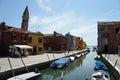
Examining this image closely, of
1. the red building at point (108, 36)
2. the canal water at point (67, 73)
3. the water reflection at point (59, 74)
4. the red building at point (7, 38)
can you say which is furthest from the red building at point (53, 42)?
the water reflection at point (59, 74)

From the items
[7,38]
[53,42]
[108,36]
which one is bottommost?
[53,42]

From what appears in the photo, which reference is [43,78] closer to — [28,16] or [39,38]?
[39,38]

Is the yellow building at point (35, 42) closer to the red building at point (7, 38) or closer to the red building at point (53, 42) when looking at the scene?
the red building at point (7, 38)

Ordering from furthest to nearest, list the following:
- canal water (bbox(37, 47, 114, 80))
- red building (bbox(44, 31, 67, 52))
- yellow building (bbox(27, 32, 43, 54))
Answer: red building (bbox(44, 31, 67, 52))
yellow building (bbox(27, 32, 43, 54))
canal water (bbox(37, 47, 114, 80))

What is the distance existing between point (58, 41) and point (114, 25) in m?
23.5

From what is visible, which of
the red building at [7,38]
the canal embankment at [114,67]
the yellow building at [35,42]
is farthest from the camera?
the yellow building at [35,42]

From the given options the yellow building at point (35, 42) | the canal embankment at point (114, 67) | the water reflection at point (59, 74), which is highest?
the yellow building at point (35, 42)

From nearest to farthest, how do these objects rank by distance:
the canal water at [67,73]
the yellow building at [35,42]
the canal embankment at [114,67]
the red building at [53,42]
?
1. the canal embankment at [114,67]
2. the canal water at [67,73]
3. the yellow building at [35,42]
4. the red building at [53,42]

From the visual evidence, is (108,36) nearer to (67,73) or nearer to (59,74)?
(67,73)

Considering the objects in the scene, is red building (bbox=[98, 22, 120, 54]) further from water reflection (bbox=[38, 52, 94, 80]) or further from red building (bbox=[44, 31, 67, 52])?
water reflection (bbox=[38, 52, 94, 80])

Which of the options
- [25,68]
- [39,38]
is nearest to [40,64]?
[25,68]

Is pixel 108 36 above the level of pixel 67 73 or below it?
above

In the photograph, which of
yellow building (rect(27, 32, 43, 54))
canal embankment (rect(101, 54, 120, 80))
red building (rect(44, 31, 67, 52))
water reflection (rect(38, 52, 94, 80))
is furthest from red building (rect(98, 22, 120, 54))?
water reflection (rect(38, 52, 94, 80))

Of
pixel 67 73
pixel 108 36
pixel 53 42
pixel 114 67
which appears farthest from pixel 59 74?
pixel 108 36
